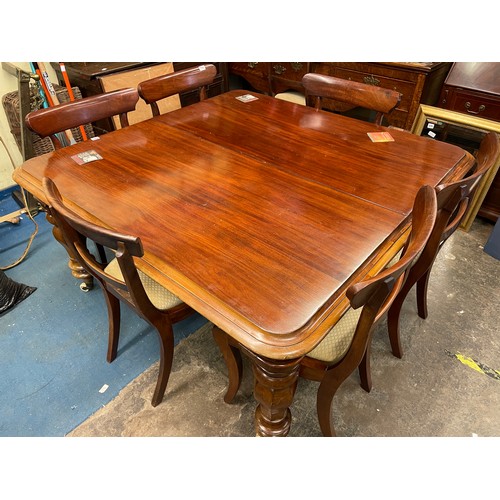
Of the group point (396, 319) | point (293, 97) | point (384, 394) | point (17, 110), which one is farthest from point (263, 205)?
point (293, 97)

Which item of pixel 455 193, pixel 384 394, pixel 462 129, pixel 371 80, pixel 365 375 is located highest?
pixel 455 193

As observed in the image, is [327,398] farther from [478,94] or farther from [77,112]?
[478,94]

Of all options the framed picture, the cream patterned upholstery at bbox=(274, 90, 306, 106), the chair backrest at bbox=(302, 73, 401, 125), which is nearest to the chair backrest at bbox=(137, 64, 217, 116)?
A: the chair backrest at bbox=(302, 73, 401, 125)

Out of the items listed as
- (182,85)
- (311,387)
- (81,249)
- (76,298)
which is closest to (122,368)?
(76,298)

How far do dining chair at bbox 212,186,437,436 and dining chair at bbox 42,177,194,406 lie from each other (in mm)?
196

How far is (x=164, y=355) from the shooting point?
1.31 meters

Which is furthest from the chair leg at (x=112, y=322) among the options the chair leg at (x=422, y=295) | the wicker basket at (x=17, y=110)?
the wicker basket at (x=17, y=110)

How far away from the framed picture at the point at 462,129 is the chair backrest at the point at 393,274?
5.17ft

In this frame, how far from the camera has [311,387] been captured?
151cm

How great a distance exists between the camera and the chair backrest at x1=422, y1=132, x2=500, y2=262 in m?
0.97

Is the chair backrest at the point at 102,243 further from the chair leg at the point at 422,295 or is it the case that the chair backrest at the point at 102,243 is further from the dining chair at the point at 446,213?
the chair leg at the point at 422,295

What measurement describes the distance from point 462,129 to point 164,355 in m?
2.12

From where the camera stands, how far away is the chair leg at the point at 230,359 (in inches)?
47.0

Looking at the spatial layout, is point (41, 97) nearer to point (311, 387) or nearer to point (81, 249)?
point (81, 249)
